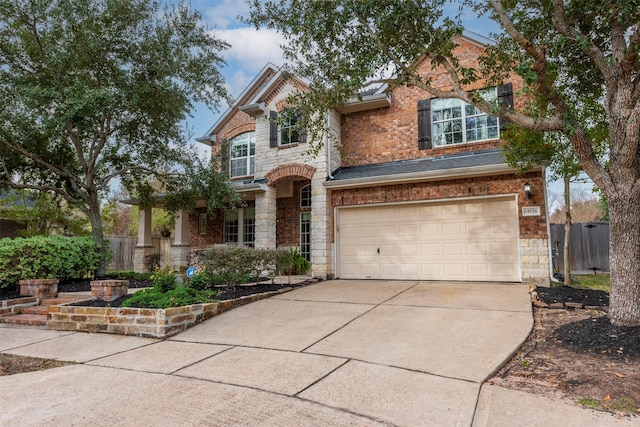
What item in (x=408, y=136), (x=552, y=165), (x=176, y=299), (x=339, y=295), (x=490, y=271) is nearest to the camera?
(x=176, y=299)

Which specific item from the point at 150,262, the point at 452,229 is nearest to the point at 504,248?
the point at 452,229

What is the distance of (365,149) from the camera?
38.9 feet

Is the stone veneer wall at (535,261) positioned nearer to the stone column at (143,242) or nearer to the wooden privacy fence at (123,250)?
the stone column at (143,242)

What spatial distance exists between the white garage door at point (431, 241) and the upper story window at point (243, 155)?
469 centimetres

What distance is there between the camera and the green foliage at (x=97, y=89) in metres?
8.88

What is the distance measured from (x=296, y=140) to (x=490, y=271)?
21.3ft

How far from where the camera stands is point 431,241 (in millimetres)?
9852

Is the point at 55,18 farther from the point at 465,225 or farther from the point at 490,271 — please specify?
the point at 490,271

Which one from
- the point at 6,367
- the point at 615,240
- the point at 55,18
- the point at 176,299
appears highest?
the point at 55,18

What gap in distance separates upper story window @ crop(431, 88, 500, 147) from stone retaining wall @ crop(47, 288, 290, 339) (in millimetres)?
8051

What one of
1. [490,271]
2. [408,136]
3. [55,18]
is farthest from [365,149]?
[55,18]

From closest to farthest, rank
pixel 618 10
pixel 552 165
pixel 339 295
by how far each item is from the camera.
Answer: pixel 618 10
pixel 339 295
pixel 552 165

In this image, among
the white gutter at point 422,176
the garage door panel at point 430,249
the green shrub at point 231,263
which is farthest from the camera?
the garage door panel at point 430,249

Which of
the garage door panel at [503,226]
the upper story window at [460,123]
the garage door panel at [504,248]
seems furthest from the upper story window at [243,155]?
the garage door panel at [504,248]
